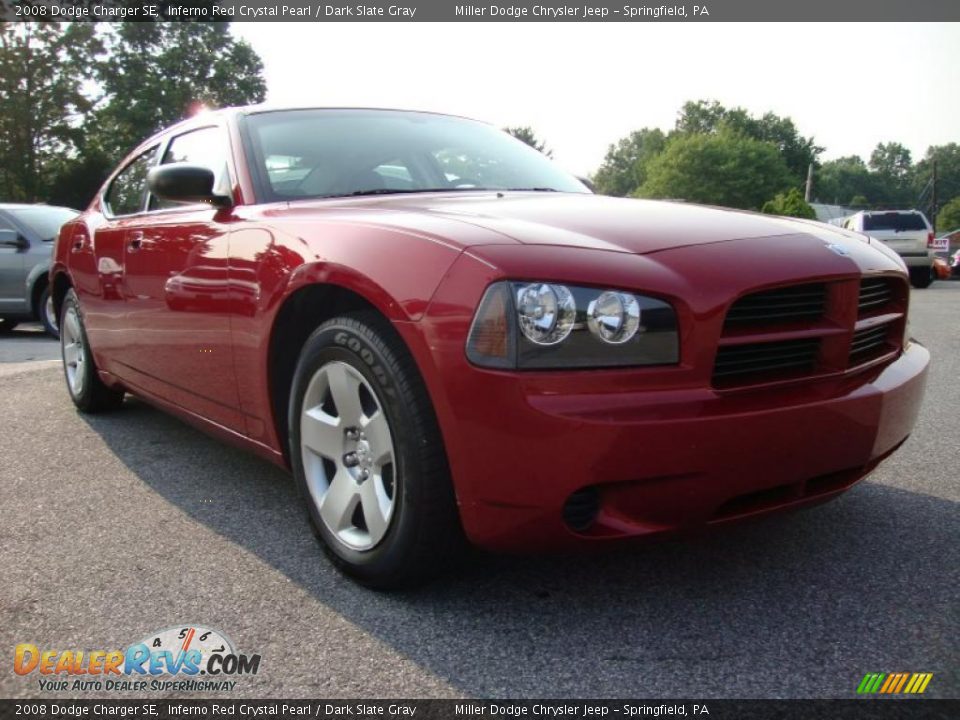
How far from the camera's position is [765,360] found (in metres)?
2.10

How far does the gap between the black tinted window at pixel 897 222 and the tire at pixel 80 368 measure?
17366 millimetres

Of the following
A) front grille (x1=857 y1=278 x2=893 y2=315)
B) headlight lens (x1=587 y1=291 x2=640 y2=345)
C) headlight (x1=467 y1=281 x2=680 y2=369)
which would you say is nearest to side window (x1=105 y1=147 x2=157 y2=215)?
headlight (x1=467 y1=281 x2=680 y2=369)

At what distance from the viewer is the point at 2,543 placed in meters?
2.77

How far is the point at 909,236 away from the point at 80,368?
676 inches

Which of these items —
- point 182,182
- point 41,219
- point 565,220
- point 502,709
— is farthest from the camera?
point 41,219

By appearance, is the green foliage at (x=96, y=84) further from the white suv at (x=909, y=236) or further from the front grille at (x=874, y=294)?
the front grille at (x=874, y=294)

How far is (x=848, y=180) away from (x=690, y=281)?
481 feet

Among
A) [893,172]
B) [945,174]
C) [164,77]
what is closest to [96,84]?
[164,77]

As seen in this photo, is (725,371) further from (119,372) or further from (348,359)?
(119,372)

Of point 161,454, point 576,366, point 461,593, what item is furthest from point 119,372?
point 576,366

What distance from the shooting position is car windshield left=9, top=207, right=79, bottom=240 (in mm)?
9633

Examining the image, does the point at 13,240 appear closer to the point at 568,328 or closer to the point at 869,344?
the point at 568,328

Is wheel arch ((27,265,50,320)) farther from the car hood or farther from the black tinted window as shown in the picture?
the black tinted window

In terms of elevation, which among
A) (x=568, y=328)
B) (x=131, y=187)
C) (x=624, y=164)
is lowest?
(x=624, y=164)
